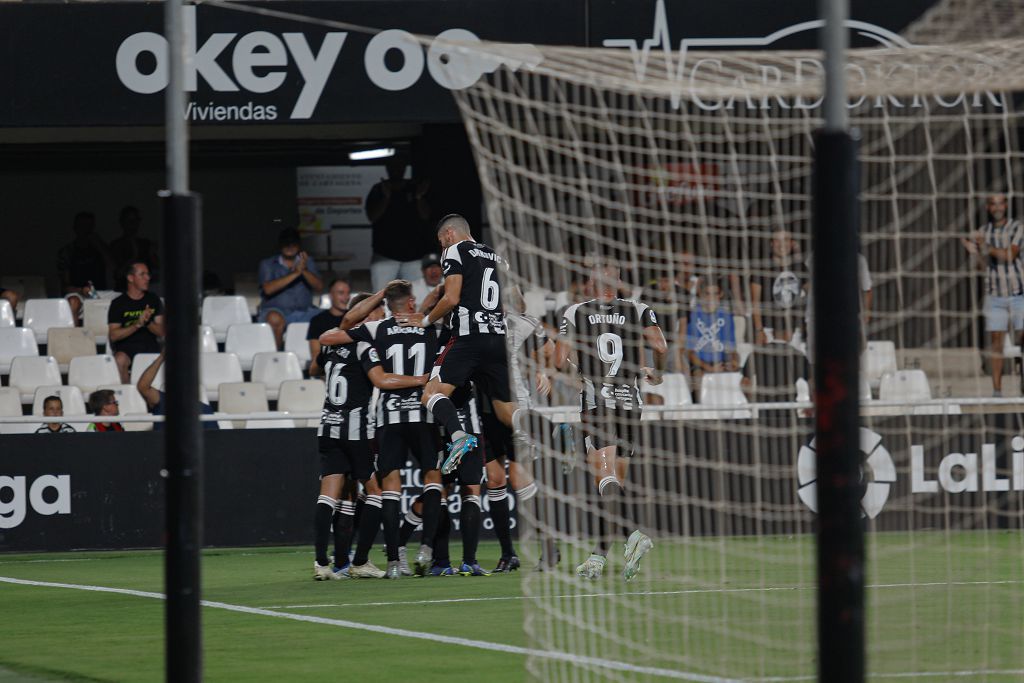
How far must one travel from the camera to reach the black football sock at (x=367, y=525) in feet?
37.7

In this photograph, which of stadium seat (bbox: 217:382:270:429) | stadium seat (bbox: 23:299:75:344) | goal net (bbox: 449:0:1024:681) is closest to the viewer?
goal net (bbox: 449:0:1024:681)

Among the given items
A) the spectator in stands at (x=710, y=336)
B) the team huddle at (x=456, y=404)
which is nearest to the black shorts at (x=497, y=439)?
the team huddle at (x=456, y=404)

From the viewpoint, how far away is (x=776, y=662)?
703 centimetres

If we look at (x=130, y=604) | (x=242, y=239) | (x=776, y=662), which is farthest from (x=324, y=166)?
(x=776, y=662)

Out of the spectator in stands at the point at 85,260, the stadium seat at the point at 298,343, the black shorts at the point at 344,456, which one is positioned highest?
the spectator in stands at the point at 85,260

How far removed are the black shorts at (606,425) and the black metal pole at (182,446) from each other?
6.21 m

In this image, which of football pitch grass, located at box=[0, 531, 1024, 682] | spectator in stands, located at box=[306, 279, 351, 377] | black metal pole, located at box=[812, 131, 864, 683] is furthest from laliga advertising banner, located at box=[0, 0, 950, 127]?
black metal pole, located at box=[812, 131, 864, 683]

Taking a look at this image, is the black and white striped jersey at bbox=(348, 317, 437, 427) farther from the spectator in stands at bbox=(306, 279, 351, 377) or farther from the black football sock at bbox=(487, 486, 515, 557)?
the spectator in stands at bbox=(306, 279, 351, 377)

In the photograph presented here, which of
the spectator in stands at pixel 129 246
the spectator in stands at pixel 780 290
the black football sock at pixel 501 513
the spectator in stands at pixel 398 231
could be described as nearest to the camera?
the spectator in stands at pixel 780 290

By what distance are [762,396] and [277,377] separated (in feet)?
18.2

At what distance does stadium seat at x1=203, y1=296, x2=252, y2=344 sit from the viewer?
18.3 metres

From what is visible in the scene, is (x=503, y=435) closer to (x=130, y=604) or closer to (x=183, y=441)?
(x=130, y=604)

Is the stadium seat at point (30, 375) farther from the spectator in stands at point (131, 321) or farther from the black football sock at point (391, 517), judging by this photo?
the black football sock at point (391, 517)

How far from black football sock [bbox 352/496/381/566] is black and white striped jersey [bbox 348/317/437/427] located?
59 cm
